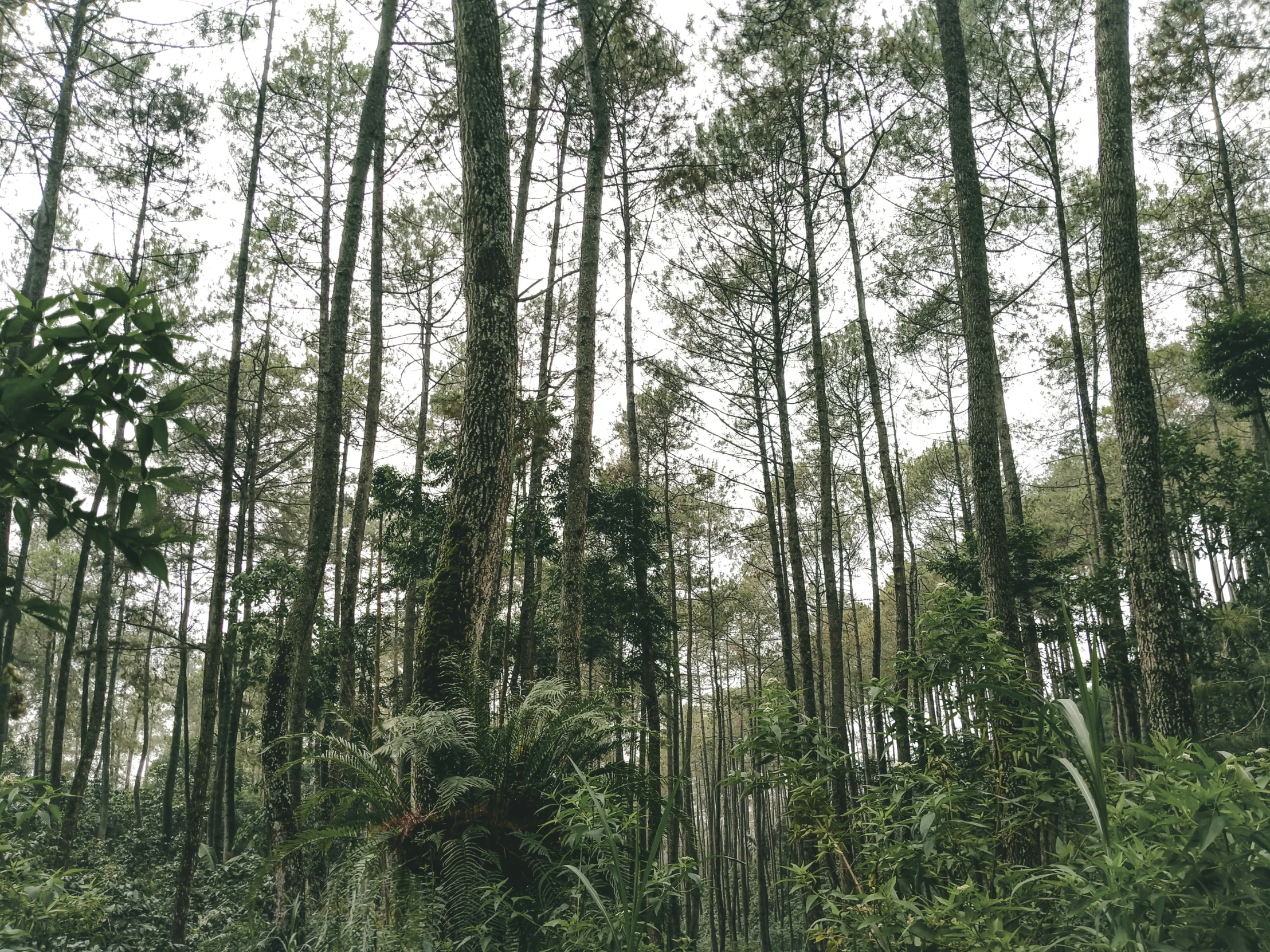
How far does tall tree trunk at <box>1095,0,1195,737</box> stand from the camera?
4.81 m

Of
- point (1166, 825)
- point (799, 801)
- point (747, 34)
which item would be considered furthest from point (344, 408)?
point (1166, 825)

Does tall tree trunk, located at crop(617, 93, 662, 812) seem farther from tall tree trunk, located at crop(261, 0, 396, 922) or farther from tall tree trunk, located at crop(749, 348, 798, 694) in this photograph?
tall tree trunk, located at crop(261, 0, 396, 922)

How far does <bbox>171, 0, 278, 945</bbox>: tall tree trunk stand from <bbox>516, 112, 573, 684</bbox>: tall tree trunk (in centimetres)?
390

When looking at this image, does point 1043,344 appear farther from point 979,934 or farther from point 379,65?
point 979,934

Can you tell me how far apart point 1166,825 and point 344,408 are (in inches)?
631

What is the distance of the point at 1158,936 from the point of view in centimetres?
129

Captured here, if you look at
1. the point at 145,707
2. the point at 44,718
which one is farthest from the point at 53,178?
the point at 44,718

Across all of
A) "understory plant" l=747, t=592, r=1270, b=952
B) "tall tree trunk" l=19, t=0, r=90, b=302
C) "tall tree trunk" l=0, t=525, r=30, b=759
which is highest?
"tall tree trunk" l=19, t=0, r=90, b=302

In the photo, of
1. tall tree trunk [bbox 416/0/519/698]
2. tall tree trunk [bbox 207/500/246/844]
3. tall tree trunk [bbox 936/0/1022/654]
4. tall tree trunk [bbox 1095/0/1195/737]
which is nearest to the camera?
tall tree trunk [bbox 416/0/519/698]

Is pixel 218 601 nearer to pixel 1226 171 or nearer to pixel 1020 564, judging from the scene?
pixel 1020 564

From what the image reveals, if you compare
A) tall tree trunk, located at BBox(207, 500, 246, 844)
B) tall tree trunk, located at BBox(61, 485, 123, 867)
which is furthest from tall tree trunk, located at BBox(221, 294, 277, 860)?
tall tree trunk, located at BBox(61, 485, 123, 867)

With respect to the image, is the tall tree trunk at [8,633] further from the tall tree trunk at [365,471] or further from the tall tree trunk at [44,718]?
the tall tree trunk at [44,718]

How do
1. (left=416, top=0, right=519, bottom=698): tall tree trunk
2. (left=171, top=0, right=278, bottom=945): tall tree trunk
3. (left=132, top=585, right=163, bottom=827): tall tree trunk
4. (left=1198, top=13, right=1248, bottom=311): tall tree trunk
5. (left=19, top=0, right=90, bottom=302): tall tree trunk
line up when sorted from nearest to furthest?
(left=416, top=0, right=519, bottom=698): tall tree trunk < (left=19, top=0, right=90, bottom=302): tall tree trunk < (left=171, top=0, right=278, bottom=945): tall tree trunk < (left=1198, top=13, right=1248, bottom=311): tall tree trunk < (left=132, top=585, right=163, bottom=827): tall tree trunk

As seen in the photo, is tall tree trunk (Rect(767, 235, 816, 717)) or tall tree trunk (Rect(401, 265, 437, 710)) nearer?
tall tree trunk (Rect(767, 235, 816, 717))
